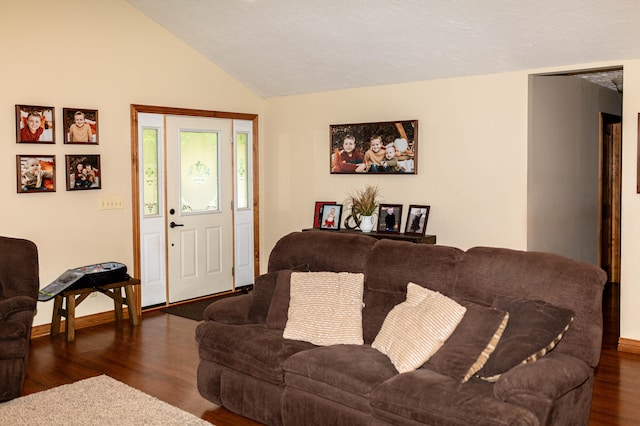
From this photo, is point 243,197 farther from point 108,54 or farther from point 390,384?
point 390,384

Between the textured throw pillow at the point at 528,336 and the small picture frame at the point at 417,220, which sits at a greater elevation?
the small picture frame at the point at 417,220

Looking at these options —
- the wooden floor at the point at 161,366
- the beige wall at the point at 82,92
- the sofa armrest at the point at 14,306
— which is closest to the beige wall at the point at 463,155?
the wooden floor at the point at 161,366

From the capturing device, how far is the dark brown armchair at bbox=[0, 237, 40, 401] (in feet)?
12.8

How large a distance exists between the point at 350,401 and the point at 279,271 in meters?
1.27

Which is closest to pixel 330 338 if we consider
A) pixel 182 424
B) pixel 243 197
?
pixel 182 424

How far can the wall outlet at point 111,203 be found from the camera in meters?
5.92

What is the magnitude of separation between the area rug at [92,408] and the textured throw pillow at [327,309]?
0.76 meters

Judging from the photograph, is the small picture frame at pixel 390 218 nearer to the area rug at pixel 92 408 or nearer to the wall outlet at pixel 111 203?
the wall outlet at pixel 111 203

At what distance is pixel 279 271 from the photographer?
421 centimetres

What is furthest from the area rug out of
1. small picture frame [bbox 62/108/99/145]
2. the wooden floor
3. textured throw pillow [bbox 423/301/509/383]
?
small picture frame [bbox 62/108/99/145]

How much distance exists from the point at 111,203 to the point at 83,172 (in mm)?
404

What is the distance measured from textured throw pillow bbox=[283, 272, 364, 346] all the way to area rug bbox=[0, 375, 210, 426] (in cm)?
76

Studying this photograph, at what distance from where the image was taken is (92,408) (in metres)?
3.86

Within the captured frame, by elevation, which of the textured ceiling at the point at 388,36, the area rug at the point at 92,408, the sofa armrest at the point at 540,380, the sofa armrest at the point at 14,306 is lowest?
the area rug at the point at 92,408
